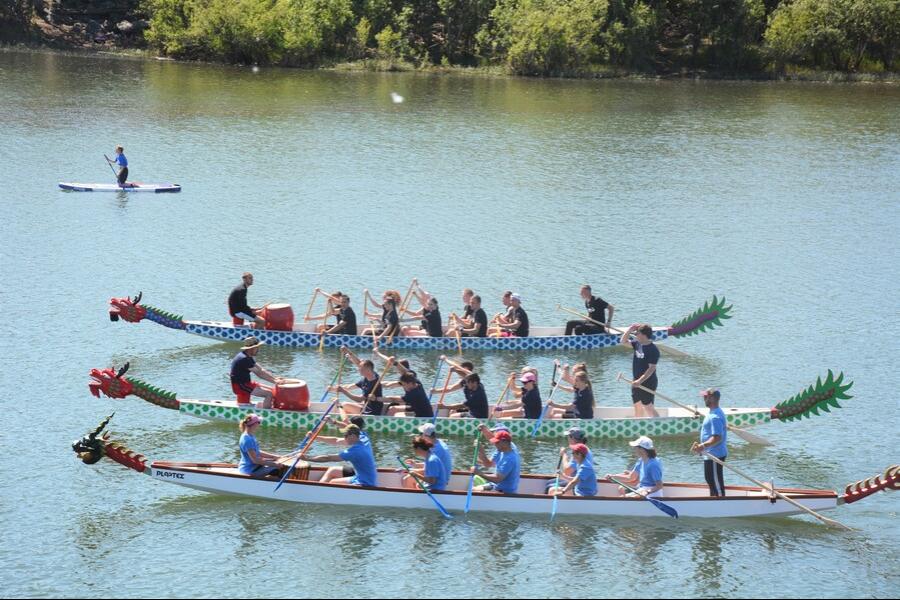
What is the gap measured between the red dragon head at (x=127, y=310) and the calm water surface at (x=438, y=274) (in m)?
0.96

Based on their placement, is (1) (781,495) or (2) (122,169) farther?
(2) (122,169)

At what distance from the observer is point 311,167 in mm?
47188

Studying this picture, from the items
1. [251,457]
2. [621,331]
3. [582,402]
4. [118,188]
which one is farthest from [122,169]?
[582,402]

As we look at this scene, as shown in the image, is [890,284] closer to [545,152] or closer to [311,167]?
[545,152]

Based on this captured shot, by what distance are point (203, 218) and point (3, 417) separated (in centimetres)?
1694

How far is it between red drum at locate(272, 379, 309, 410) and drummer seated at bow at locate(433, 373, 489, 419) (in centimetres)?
262

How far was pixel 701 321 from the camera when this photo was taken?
2692 cm

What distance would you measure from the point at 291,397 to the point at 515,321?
692cm

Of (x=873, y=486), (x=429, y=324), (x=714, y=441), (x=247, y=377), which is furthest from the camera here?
(x=429, y=324)

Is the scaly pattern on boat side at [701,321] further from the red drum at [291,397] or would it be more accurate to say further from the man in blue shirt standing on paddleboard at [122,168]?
the man in blue shirt standing on paddleboard at [122,168]

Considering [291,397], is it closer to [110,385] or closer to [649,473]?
[110,385]

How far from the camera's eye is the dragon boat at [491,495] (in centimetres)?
1866

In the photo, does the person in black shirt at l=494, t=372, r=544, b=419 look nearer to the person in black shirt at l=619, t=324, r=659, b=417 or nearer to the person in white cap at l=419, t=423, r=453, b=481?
the person in black shirt at l=619, t=324, r=659, b=417

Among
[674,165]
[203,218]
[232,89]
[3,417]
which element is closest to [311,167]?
[203,218]
